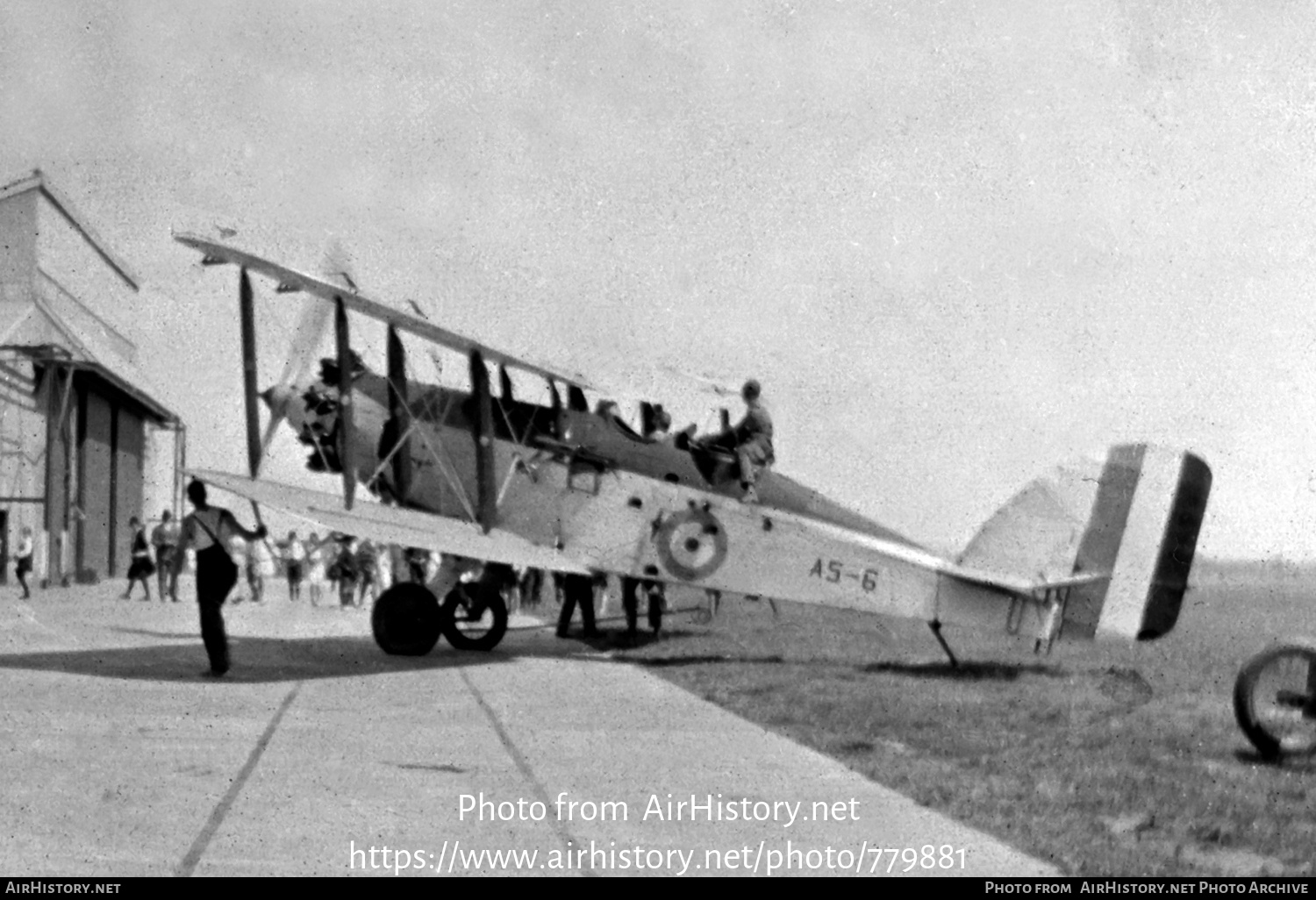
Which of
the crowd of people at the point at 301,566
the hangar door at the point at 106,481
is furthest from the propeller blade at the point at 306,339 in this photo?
the hangar door at the point at 106,481

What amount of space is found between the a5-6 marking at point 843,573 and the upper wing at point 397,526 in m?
Result: 2.41

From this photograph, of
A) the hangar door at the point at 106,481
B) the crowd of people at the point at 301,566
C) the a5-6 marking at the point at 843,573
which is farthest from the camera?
the hangar door at the point at 106,481

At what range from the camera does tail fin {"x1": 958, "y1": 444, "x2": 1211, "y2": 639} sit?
43.2ft

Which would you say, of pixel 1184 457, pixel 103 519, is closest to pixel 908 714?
pixel 1184 457

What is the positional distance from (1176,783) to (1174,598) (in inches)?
227

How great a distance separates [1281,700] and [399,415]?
10219 millimetres

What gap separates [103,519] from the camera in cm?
4306

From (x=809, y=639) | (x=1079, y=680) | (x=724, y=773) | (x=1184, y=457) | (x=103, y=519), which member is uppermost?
(x=1184, y=457)

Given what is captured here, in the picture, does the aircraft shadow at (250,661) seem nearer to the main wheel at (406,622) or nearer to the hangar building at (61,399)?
the main wheel at (406,622)

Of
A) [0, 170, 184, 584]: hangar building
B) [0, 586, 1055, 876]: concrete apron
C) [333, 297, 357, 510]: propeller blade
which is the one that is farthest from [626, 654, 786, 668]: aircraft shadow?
[0, 170, 184, 584]: hangar building

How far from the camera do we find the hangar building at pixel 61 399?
35.3 m

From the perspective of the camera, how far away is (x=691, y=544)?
15633 millimetres

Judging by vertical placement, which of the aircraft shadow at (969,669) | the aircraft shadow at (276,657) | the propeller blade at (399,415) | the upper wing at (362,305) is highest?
the upper wing at (362,305)
